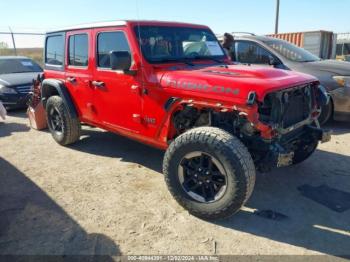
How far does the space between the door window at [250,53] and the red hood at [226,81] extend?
10.0 ft

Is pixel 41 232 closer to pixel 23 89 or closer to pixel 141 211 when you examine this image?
pixel 141 211

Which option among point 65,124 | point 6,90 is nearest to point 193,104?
point 65,124

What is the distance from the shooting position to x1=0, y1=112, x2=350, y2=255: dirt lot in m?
3.03

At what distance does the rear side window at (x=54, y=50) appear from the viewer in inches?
213

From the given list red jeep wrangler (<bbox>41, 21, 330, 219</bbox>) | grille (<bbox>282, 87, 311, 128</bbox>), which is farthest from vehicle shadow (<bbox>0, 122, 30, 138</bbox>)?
grille (<bbox>282, 87, 311, 128</bbox>)

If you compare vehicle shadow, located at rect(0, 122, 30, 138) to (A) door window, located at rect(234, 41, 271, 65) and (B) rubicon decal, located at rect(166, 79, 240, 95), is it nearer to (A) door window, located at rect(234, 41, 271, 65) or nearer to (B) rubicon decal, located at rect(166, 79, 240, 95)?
(B) rubicon decal, located at rect(166, 79, 240, 95)

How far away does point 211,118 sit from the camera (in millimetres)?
3605

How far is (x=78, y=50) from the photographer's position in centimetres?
499

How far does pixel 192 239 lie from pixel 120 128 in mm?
1962

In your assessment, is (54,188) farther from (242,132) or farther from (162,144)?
(242,132)

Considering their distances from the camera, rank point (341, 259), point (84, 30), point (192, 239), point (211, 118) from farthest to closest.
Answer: point (84, 30)
point (211, 118)
point (192, 239)
point (341, 259)

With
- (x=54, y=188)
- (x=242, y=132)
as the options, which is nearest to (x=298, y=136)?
(x=242, y=132)

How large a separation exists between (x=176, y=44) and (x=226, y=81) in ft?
4.31

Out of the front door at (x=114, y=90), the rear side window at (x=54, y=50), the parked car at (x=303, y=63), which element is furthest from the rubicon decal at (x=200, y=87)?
the parked car at (x=303, y=63)
